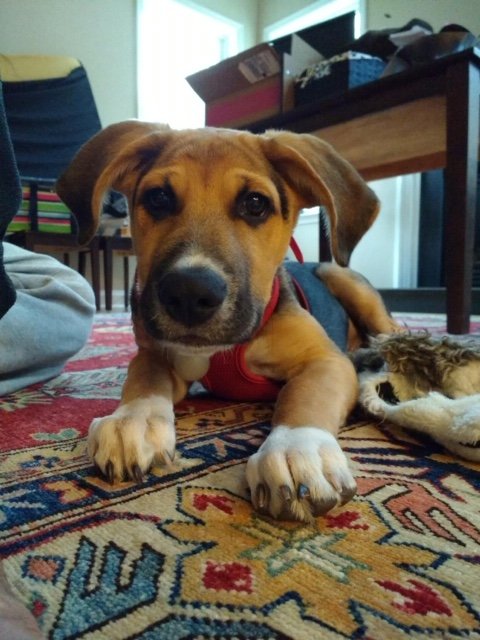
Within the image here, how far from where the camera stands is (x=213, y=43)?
10156 mm

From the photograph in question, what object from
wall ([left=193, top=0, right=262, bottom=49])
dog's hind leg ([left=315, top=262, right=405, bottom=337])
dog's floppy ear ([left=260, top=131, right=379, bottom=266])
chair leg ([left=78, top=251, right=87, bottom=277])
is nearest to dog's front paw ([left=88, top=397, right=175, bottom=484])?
dog's floppy ear ([left=260, top=131, right=379, bottom=266])

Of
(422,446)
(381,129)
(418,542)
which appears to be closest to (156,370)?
(422,446)

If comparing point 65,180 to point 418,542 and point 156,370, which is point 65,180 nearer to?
point 156,370

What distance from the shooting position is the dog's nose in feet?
4.23

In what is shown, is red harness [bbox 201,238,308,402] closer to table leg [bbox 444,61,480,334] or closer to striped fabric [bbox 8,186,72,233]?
table leg [bbox 444,61,480,334]

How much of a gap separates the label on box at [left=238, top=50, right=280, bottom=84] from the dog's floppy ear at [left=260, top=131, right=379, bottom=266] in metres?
2.64

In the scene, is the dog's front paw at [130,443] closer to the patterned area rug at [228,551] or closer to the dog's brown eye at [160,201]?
the patterned area rug at [228,551]

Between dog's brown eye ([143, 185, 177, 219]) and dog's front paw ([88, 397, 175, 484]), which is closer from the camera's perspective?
dog's front paw ([88, 397, 175, 484])

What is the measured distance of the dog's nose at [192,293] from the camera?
129 cm

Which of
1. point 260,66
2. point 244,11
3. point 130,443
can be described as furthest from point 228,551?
point 244,11

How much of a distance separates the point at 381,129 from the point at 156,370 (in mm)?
2830

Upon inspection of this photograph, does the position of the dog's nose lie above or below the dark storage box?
below

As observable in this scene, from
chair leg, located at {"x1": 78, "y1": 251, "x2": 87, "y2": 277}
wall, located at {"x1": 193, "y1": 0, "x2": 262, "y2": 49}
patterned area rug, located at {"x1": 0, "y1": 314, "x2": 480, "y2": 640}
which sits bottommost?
patterned area rug, located at {"x1": 0, "y1": 314, "x2": 480, "y2": 640}

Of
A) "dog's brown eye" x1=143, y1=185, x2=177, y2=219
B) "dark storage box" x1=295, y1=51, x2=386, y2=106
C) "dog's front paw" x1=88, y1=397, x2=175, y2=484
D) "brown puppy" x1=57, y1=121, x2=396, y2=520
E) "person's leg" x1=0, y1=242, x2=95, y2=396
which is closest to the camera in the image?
"dog's front paw" x1=88, y1=397, x2=175, y2=484
